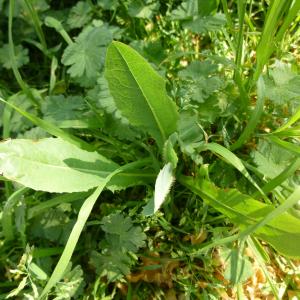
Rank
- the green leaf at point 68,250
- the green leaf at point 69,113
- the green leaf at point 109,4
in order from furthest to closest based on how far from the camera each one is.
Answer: the green leaf at point 109,4 < the green leaf at point 69,113 < the green leaf at point 68,250

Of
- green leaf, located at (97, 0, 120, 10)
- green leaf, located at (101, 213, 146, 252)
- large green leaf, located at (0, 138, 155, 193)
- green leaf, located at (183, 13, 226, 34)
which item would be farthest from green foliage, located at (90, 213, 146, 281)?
green leaf, located at (97, 0, 120, 10)

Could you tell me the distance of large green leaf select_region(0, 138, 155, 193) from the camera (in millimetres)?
1200

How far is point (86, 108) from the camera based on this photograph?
1.61 metres

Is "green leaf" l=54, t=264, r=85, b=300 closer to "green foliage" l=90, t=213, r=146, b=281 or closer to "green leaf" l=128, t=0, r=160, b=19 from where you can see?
"green foliage" l=90, t=213, r=146, b=281

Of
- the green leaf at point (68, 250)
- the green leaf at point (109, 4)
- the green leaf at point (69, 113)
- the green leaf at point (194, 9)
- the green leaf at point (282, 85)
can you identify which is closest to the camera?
the green leaf at point (68, 250)

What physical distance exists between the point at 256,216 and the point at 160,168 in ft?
1.15

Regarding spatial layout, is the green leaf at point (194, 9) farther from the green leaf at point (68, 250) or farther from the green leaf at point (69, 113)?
the green leaf at point (68, 250)

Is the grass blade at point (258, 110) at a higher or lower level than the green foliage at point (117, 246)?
higher

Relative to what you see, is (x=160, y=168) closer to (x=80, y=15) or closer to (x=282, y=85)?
(x=282, y=85)

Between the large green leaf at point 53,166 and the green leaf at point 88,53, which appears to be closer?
the large green leaf at point 53,166

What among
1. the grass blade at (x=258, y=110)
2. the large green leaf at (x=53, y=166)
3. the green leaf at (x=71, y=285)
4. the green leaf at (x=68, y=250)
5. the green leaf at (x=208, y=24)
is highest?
the green leaf at (x=208, y=24)

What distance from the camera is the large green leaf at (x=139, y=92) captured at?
46.6 inches

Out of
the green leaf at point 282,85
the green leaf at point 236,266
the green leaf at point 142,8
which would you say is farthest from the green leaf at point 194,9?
the green leaf at point 236,266

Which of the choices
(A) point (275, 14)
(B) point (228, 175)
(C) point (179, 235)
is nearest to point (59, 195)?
(C) point (179, 235)
